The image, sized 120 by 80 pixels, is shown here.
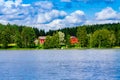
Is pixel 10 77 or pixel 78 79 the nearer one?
pixel 78 79

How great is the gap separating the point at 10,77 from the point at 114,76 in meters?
13.3

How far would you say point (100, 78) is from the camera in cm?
4978

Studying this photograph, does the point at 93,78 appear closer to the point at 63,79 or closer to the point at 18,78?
the point at 63,79

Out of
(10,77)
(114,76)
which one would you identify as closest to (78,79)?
(114,76)

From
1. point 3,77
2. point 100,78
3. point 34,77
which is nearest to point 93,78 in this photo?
point 100,78

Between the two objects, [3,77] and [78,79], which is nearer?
[78,79]

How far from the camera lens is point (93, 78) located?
50000mm

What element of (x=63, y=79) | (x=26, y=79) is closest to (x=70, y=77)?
(x=63, y=79)

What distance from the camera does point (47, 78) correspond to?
51.2m

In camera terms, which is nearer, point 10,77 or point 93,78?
point 93,78

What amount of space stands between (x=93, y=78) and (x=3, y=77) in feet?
38.8

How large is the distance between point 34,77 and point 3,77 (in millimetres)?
4057

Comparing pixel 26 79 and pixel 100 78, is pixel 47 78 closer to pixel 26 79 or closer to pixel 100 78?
pixel 26 79

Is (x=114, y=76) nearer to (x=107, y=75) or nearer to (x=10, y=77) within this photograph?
(x=107, y=75)
